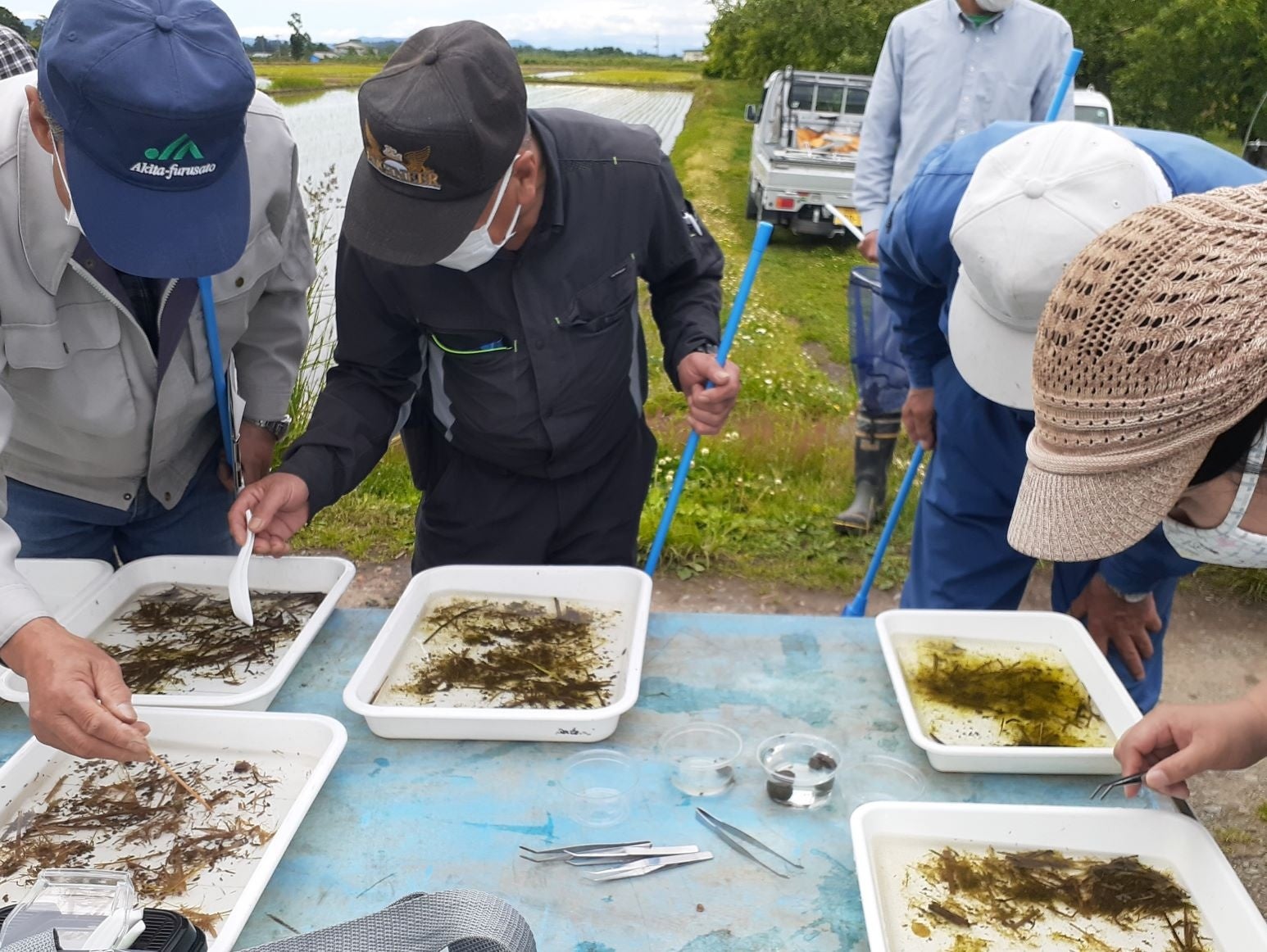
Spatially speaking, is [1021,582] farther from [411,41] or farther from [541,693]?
[411,41]

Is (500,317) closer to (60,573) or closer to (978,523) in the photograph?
(60,573)

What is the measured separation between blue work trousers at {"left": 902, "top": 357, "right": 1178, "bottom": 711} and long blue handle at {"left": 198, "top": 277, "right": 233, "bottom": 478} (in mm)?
1611

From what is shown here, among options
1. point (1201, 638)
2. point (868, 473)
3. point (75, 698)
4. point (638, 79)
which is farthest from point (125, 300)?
point (638, 79)

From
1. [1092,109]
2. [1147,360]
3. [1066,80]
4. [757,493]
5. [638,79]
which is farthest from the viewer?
[638,79]

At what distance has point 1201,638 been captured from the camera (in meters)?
3.54

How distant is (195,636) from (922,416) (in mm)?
1825

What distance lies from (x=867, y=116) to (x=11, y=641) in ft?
12.1

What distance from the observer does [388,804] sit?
57.3 inches

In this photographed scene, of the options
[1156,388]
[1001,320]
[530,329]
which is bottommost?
[530,329]

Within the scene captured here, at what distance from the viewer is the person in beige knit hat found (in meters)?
1.00

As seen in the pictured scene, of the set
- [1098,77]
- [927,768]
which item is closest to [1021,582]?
[927,768]

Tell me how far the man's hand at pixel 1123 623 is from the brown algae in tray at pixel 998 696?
1.32ft

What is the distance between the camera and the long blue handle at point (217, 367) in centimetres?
191

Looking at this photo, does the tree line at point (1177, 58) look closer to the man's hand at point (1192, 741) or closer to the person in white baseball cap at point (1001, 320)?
the person in white baseball cap at point (1001, 320)
